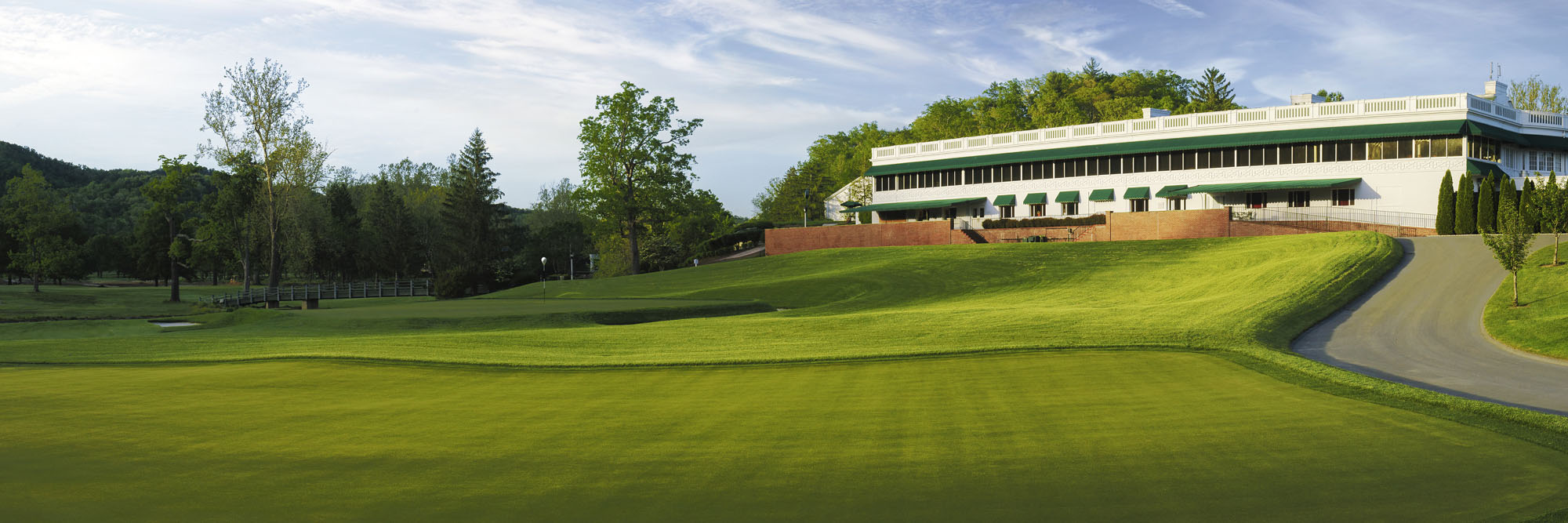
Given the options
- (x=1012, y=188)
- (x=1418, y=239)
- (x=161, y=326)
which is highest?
(x=1012, y=188)

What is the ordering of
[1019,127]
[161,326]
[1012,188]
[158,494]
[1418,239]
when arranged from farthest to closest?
[1019,127], [1012,188], [1418,239], [161,326], [158,494]

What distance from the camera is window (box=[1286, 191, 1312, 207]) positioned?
51906mm

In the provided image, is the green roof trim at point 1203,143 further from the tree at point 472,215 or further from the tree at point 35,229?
the tree at point 35,229

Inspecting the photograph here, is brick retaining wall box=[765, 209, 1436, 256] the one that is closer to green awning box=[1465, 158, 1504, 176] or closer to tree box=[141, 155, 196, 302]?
green awning box=[1465, 158, 1504, 176]

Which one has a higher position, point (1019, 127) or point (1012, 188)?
point (1019, 127)

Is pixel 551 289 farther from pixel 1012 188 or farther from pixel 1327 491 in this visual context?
pixel 1327 491

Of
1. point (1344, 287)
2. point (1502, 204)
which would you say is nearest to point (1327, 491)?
point (1344, 287)

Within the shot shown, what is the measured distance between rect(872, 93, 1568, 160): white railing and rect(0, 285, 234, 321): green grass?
5402 cm

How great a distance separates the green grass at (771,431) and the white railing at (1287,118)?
122 ft

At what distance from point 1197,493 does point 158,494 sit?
295 inches

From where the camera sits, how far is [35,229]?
69625mm

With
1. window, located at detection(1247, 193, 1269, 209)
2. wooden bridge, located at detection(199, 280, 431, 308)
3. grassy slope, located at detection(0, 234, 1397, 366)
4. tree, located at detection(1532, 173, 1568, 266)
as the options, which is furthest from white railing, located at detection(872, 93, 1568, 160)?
wooden bridge, located at detection(199, 280, 431, 308)

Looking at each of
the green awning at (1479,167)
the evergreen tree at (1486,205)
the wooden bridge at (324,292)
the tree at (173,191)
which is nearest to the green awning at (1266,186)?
the green awning at (1479,167)

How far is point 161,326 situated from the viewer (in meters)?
Result: 34.2
